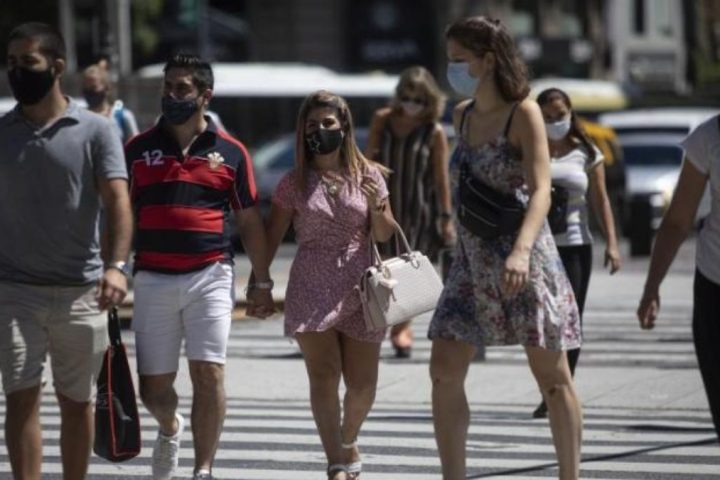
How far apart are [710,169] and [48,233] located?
2.31 meters

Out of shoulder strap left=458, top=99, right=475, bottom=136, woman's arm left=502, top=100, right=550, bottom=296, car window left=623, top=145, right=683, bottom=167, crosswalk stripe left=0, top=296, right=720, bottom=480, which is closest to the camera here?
woman's arm left=502, top=100, right=550, bottom=296

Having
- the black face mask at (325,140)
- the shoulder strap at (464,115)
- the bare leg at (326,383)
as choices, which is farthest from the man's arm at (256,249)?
the shoulder strap at (464,115)

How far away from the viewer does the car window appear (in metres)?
33.4

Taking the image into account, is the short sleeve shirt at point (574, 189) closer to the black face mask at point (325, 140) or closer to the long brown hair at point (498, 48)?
the black face mask at point (325, 140)

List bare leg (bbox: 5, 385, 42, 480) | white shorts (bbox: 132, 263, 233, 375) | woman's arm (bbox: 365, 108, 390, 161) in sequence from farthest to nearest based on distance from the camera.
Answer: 1. woman's arm (bbox: 365, 108, 390, 161)
2. white shorts (bbox: 132, 263, 233, 375)
3. bare leg (bbox: 5, 385, 42, 480)

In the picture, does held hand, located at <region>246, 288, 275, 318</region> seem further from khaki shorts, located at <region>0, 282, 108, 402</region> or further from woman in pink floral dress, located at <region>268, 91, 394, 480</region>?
khaki shorts, located at <region>0, 282, 108, 402</region>

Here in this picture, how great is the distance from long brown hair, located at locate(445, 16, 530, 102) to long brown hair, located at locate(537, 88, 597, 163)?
10.9 ft

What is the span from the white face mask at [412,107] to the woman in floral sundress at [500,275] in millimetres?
5214

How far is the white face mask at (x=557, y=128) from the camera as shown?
35.5 feet

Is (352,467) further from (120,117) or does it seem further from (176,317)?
(120,117)

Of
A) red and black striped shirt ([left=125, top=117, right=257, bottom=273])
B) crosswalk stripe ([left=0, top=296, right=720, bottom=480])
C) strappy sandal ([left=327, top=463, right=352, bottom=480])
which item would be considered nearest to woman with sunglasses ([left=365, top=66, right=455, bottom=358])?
crosswalk stripe ([left=0, top=296, right=720, bottom=480])

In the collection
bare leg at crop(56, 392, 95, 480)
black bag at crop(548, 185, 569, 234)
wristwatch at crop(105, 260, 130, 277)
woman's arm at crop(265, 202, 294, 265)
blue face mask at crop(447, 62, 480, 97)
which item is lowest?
bare leg at crop(56, 392, 95, 480)

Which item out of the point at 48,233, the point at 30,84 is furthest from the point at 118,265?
the point at 30,84

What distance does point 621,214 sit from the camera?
31.5 meters
